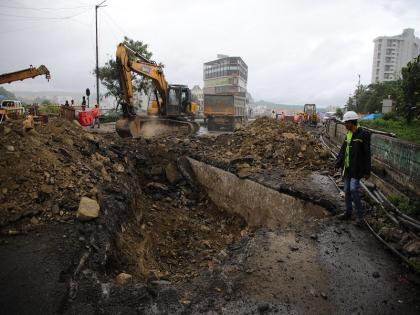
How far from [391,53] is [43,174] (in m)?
124

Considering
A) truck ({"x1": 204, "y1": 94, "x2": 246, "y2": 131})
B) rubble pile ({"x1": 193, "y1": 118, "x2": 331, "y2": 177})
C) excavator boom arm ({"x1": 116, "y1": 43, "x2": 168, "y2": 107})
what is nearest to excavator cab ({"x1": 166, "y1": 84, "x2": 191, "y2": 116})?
excavator boom arm ({"x1": 116, "y1": 43, "x2": 168, "y2": 107})

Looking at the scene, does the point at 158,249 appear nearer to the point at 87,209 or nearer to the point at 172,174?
the point at 87,209

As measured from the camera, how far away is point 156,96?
46.8 feet

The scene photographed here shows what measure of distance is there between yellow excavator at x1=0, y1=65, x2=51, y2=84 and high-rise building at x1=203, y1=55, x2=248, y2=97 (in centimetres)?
6119

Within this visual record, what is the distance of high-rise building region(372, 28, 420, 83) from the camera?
341ft

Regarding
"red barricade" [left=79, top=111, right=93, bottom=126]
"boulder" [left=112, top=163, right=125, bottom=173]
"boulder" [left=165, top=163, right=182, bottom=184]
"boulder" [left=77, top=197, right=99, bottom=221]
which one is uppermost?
"red barricade" [left=79, top=111, right=93, bottom=126]

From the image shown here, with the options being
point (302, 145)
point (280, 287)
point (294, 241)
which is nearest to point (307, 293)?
point (280, 287)

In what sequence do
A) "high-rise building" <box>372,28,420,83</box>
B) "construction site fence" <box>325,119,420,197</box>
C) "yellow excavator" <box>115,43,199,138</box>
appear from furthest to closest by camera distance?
"high-rise building" <box>372,28,420,83</box>
"yellow excavator" <box>115,43,199,138</box>
"construction site fence" <box>325,119,420,197</box>

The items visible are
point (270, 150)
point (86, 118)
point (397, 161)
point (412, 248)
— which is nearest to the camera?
point (412, 248)

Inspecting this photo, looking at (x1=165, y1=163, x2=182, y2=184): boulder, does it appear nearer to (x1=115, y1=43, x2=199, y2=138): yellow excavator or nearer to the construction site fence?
(x1=115, y1=43, x2=199, y2=138): yellow excavator

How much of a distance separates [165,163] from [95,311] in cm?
665

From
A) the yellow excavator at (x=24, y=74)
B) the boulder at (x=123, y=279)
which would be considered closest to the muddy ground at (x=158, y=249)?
the boulder at (x=123, y=279)

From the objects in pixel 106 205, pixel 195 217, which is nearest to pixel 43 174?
pixel 106 205

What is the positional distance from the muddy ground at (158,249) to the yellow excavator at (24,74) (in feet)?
23.9
